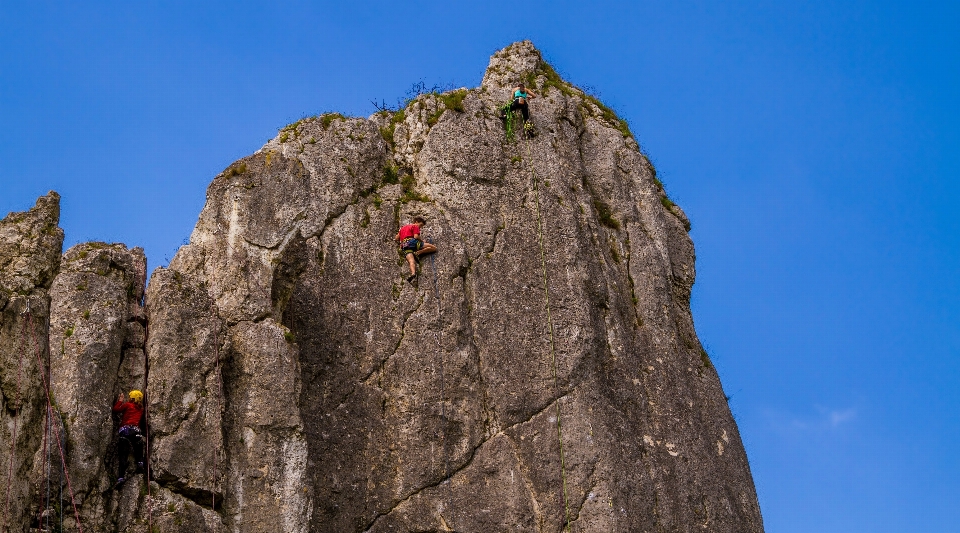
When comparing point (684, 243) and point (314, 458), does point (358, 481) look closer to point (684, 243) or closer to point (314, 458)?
point (314, 458)

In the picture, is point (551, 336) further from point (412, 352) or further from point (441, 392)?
point (412, 352)

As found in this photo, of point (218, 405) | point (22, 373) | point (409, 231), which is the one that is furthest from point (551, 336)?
point (22, 373)

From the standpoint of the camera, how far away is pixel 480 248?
31094 millimetres

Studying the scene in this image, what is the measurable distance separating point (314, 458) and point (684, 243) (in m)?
13.8

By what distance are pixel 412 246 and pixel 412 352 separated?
2.84m

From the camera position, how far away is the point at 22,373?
17.4 meters

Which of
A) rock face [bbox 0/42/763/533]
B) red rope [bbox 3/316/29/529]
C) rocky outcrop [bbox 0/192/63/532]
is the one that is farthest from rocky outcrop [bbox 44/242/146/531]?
red rope [bbox 3/316/29/529]

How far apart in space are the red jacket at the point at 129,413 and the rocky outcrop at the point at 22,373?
5.30 meters

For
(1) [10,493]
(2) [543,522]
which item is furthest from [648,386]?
(1) [10,493]

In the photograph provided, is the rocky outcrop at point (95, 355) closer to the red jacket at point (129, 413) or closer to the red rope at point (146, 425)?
the red rope at point (146, 425)

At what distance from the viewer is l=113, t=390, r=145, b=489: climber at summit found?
24.7 metres

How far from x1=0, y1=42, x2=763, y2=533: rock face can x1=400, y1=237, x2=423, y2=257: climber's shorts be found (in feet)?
1.32

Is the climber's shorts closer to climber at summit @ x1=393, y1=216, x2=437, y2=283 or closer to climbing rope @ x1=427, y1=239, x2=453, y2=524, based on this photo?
climber at summit @ x1=393, y1=216, x2=437, y2=283

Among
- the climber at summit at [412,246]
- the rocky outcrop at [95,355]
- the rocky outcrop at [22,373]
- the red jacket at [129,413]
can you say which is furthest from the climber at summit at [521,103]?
the rocky outcrop at [22,373]
